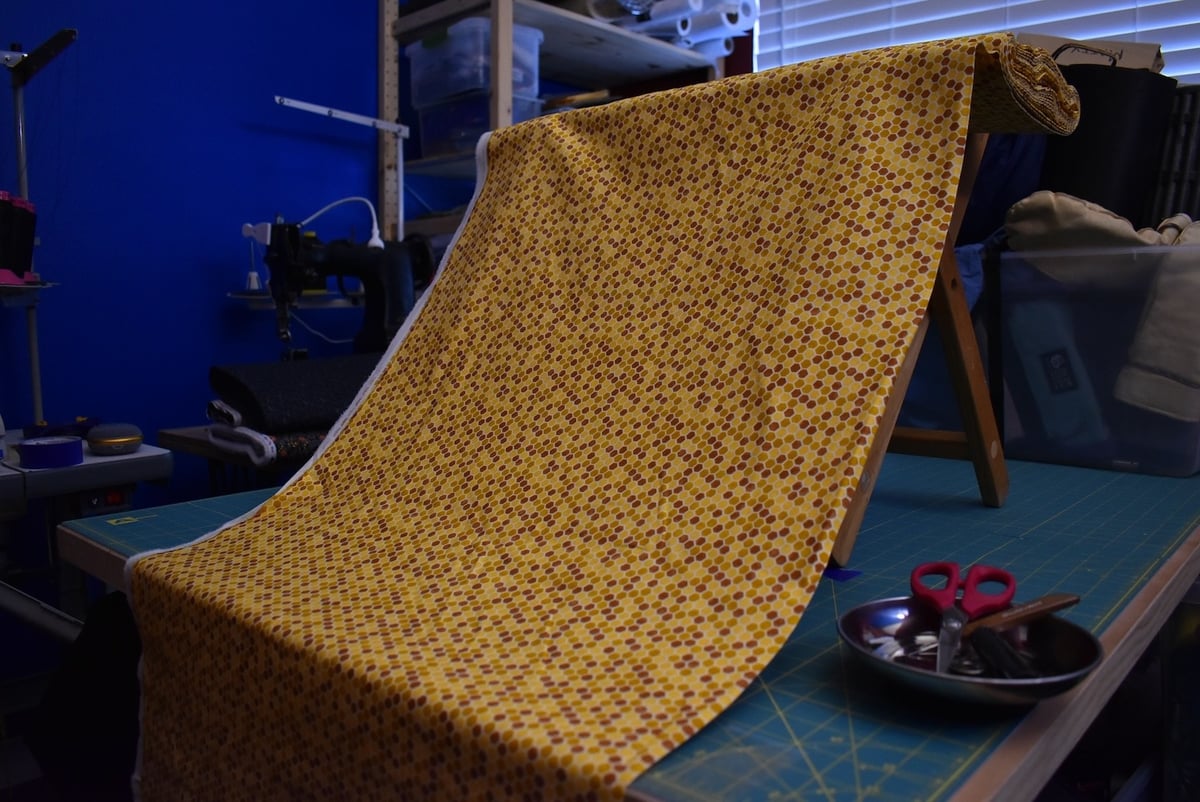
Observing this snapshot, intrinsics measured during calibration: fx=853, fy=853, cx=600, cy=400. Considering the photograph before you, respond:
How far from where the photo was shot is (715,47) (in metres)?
2.45

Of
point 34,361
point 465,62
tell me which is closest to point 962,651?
point 34,361

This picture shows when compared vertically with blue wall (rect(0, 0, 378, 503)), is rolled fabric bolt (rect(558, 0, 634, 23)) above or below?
above

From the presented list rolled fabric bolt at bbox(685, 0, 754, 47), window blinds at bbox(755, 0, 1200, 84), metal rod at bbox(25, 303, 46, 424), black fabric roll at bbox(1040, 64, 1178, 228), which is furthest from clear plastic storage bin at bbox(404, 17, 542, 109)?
black fabric roll at bbox(1040, 64, 1178, 228)

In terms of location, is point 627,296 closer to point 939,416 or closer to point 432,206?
point 939,416

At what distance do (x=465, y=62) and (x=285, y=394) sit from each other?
1031 mm

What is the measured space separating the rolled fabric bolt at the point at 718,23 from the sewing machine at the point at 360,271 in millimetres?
1005

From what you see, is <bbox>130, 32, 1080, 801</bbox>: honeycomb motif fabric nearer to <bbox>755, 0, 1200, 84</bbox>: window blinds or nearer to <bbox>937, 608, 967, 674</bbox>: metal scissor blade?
<bbox>937, 608, 967, 674</bbox>: metal scissor blade

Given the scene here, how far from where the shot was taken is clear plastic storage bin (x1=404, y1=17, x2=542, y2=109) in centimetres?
204

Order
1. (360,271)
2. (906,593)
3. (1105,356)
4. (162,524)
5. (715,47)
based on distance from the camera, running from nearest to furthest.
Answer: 1. (906,593)
2. (162,524)
3. (1105,356)
4. (360,271)
5. (715,47)

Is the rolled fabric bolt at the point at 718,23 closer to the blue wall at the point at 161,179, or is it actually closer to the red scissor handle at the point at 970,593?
the blue wall at the point at 161,179

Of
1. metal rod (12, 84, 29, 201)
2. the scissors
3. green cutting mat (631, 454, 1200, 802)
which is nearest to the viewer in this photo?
green cutting mat (631, 454, 1200, 802)

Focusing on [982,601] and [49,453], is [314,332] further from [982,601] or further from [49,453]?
[982,601]

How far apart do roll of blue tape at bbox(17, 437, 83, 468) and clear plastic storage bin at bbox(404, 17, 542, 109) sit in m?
1.24

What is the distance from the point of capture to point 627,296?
0.91 meters
